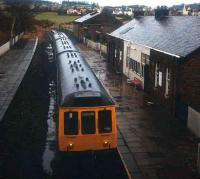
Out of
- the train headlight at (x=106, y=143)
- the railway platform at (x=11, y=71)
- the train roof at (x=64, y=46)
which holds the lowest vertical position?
the railway platform at (x=11, y=71)

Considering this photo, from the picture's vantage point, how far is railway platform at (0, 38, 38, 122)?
21750 millimetres

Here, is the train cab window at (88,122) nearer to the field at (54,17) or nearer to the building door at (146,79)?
the building door at (146,79)

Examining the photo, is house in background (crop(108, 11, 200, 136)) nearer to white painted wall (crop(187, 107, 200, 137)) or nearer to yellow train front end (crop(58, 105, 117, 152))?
white painted wall (crop(187, 107, 200, 137))

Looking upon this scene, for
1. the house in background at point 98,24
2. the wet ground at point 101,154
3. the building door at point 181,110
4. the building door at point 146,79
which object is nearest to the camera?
the wet ground at point 101,154

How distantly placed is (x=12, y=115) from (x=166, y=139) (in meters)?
7.23

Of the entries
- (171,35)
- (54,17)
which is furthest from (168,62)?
(54,17)

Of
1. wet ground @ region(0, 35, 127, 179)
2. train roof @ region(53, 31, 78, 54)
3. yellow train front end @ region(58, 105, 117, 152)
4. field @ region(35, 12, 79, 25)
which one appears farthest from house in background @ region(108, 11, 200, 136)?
field @ region(35, 12, 79, 25)

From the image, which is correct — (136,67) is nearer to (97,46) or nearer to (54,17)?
(97,46)

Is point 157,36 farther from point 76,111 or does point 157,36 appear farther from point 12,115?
point 76,111

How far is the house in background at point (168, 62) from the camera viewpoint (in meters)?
18.6

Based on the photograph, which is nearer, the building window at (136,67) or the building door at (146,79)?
the building door at (146,79)

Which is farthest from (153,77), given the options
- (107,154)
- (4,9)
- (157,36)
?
(4,9)

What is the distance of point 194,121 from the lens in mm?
17016

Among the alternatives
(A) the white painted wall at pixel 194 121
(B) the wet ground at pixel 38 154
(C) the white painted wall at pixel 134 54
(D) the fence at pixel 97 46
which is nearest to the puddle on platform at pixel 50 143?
(B) the wet ground at pixel 38 154
